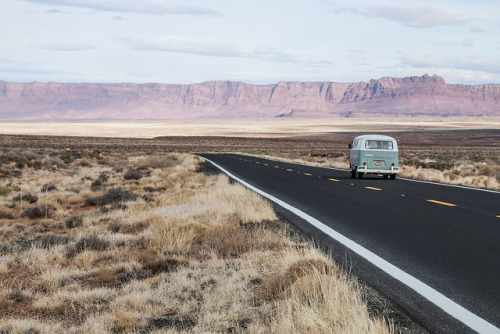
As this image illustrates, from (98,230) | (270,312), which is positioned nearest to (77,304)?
(270,312)

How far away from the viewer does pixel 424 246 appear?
28.3 feet

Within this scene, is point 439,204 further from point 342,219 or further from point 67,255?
point 67,255

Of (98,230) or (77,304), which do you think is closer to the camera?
(77,304)

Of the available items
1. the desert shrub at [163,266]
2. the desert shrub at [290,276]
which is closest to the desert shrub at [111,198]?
the desert shrub at [163,266]

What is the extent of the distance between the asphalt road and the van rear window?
7363 mm

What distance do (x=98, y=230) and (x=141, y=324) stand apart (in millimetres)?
6855

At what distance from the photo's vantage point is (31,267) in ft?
27.3

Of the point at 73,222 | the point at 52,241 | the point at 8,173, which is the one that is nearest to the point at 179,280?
the point at 52,241

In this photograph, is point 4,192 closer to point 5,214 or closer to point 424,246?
point 5,214

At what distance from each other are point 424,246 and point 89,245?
5.34 metres

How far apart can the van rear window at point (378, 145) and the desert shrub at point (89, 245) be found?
16936 mm

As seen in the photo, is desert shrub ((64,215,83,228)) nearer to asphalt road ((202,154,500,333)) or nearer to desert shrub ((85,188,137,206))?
desert shrub ((85,188,137,206))

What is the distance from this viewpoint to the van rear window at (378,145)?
24.9 metres

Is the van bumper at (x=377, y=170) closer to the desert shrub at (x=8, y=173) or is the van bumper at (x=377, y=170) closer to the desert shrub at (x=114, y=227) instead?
the desert shrub at (x=114, y=227)
